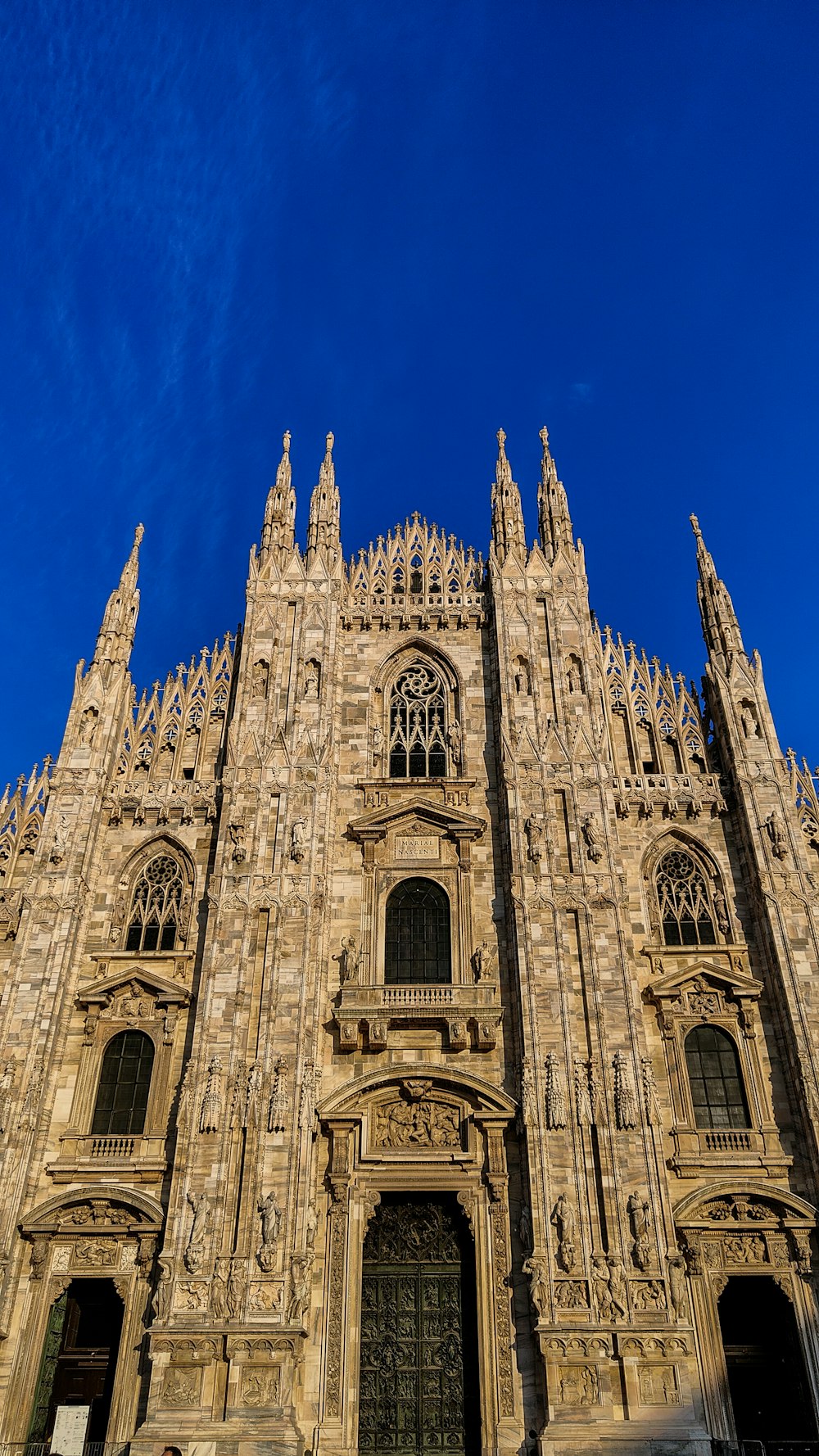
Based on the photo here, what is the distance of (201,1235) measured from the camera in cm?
1983

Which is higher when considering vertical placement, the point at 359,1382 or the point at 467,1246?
the point at 467,1246

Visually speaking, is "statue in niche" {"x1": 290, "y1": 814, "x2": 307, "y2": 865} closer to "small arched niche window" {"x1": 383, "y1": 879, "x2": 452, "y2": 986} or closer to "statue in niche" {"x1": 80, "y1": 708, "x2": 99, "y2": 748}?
"small arched niche window" {"x1": 383, "y1": 879, "x2": 452, "y2": 986}

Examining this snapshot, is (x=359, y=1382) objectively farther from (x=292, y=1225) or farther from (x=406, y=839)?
(x=406, y=839)

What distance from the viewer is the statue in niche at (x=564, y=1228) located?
63.8 feet

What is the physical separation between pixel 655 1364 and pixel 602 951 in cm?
736

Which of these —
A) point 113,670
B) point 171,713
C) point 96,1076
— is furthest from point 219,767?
point 96,1076

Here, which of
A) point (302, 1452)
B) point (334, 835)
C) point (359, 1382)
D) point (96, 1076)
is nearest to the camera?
point (302, 1452)

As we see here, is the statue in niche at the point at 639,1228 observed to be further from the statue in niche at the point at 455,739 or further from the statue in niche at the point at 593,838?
the statue in niche at the point at 455,739

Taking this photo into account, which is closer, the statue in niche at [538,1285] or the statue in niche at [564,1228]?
the statue in niche at [538,1285]

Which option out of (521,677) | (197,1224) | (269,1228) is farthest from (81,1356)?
(521,677)

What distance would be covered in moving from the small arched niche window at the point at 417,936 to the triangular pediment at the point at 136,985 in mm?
4394

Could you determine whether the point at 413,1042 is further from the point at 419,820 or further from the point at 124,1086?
the point at 124,1086

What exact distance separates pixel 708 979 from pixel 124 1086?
12.2 metres

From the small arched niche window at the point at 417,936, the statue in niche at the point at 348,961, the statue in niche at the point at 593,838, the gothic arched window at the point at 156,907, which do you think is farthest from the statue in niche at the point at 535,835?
the gothic arched window at the point at 156,907
